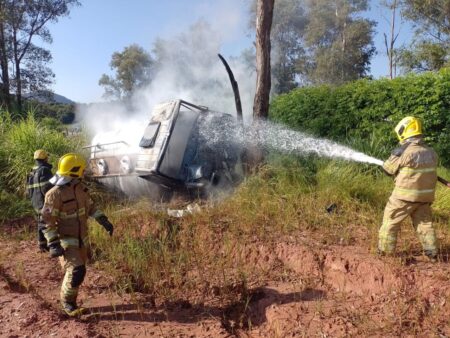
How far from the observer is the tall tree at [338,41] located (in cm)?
2886

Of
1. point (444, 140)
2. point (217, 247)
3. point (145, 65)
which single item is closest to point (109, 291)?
point (217, 247)

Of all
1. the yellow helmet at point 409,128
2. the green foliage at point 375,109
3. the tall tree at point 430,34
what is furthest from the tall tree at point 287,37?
the yellow helmet at point 409,128

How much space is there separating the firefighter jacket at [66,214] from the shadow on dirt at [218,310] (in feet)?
2.46

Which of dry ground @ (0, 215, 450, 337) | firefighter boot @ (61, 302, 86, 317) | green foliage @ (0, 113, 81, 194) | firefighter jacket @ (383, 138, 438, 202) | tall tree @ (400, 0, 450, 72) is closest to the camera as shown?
dry ground @ (0, 215, 450, 337)

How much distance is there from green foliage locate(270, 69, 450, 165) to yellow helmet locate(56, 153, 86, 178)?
520cm

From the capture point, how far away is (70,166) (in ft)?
12.5

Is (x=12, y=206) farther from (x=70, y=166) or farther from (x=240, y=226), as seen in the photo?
(x=240, y=226)

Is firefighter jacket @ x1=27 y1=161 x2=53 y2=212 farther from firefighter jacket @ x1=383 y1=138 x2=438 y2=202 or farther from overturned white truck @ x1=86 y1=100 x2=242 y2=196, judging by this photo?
firefighter jacket @ x1=383 y1=138 x2=438 y2=202

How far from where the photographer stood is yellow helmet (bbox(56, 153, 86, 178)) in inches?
150

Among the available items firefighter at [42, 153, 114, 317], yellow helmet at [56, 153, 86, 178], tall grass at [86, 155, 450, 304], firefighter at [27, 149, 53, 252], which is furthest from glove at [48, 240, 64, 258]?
firefighter at [27, 149, 53, 252]

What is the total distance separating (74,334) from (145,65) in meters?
39.1

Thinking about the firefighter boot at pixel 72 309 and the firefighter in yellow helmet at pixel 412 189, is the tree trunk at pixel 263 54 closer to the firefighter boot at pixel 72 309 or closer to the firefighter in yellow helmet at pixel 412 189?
the firefighter in yellow helmet at pixel 412 189

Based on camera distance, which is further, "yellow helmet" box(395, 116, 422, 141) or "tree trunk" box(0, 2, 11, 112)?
"tree trunk" box(0, 2, 11, 112)

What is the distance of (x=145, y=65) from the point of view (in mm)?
40062
